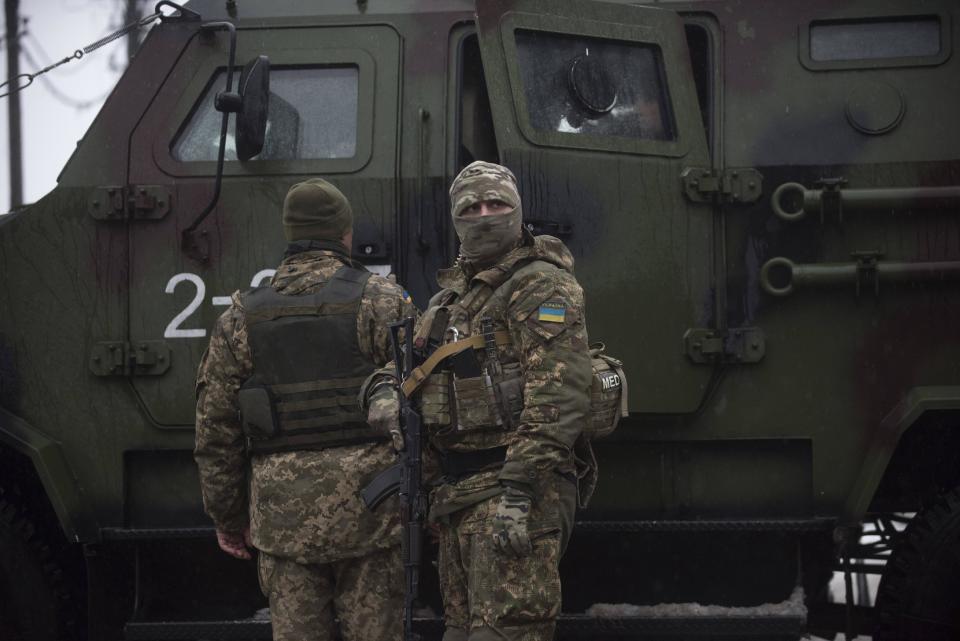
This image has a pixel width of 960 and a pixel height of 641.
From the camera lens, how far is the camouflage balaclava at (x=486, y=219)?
3.44m

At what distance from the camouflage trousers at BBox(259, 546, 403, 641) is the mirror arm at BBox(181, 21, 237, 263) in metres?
1.28

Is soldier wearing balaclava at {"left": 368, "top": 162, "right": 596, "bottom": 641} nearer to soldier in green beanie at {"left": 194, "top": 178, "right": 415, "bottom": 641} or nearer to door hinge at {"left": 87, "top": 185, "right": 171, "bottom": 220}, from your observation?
soldier in green beanie at {"left": 194, "top": 178, "right": 415, "bottom": 641}

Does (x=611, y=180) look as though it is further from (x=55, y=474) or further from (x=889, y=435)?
(x=55, y=474)

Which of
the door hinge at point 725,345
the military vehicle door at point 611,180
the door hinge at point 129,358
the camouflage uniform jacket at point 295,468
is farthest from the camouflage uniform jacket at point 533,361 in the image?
the door hinge at point 129,358

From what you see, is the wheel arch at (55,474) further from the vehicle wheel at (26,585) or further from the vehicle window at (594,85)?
the vehicle window at (594,85)

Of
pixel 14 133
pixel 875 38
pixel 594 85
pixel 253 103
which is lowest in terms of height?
pixel 253 103

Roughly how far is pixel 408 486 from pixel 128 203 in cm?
174

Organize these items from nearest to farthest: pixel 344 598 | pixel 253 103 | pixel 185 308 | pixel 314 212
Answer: pixel 344 598 < pixel 314 212 < pixel 253 103 < pixel 185 308

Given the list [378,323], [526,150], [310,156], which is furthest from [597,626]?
[310,156]

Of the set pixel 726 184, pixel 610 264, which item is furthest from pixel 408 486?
pixel 726 184

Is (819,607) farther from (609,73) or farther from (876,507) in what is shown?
(609,73)

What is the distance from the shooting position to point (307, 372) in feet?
12.2

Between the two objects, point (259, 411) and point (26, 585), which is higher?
point (259, 411)

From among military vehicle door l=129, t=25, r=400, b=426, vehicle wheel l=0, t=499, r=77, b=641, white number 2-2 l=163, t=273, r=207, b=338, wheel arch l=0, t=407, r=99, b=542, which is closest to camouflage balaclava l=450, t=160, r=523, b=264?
military vehicle door l=129, t=25, r=400, b=426
